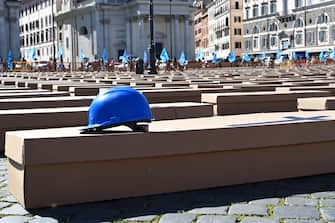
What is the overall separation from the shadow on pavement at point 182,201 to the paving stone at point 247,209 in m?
0.14

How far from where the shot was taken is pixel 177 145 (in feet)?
15.1

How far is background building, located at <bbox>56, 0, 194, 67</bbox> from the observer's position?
7662 cm

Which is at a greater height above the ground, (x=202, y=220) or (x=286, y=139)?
(x=286, y=139)

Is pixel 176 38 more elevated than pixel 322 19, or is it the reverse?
pixel 322 19

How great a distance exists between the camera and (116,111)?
14.7 ft

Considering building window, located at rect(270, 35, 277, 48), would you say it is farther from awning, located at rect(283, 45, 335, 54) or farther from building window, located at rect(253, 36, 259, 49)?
awning, located at rect(283, 45, 335, 54)

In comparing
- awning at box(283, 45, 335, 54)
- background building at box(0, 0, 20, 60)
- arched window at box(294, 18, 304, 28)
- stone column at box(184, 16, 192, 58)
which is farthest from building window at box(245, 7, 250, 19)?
background building at box(0, 0, 20, 60)

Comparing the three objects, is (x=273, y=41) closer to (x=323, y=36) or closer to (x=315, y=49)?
(x=315, y=49)

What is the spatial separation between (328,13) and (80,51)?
122 ft

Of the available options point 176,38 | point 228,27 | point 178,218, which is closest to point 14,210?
point 178,218

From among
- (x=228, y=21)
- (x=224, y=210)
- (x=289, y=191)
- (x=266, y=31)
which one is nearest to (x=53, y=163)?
(x=224, y=210)

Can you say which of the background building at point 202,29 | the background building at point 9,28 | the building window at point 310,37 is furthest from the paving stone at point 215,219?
the background building at point 202,29

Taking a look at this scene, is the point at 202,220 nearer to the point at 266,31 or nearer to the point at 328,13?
the point at 328,13

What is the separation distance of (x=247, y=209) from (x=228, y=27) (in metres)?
105
